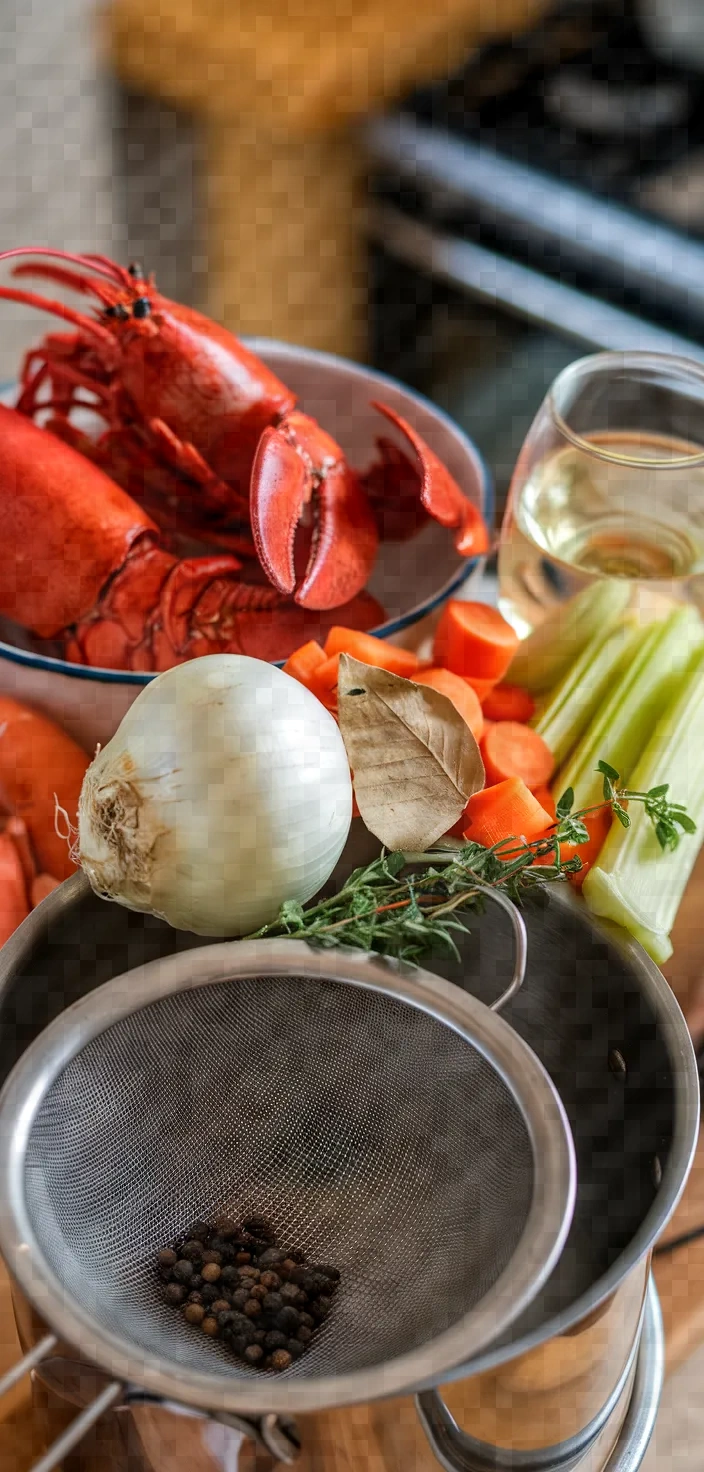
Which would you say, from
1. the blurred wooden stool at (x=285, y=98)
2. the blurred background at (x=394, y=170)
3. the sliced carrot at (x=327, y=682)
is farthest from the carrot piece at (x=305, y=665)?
the blurred wooden stool at (x=285, y=98)

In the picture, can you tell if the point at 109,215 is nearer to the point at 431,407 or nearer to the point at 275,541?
the point at 431,407

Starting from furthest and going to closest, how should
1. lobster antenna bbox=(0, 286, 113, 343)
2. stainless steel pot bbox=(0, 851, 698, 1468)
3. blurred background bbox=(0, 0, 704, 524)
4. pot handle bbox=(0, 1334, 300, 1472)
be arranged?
blurred background bbox=(0, 0, 704, 524), lobster antenna bbox=(0, 286, 113, 343), stainless steel pot bbox=(0, 851, 698, 1468), pot handle bbox=(0, 1334, 300, 1472)

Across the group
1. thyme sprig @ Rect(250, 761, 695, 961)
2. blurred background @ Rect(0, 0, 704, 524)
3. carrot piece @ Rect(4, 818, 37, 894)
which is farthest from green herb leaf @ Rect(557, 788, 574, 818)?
blurred background @ Rect(0, 0, 704, 524)

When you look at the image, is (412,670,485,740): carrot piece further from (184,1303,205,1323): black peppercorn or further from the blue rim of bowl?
(184,1303,205,1323): black peppercorn

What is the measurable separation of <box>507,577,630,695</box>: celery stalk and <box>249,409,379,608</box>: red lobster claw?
123mm

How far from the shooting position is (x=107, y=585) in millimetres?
793

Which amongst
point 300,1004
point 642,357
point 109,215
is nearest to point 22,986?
point 300,1004

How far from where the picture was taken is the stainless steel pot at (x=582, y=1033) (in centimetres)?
51

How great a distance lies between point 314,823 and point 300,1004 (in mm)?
87

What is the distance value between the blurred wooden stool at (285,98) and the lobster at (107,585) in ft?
3.61

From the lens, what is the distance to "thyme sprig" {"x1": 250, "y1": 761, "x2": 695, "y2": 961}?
56 centimetres

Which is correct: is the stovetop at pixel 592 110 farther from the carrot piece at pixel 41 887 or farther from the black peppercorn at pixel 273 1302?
the black peppercorn at pixel 273 1302

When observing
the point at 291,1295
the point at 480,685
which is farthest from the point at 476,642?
the point at 291,1295

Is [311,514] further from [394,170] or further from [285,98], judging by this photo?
[285,98]
